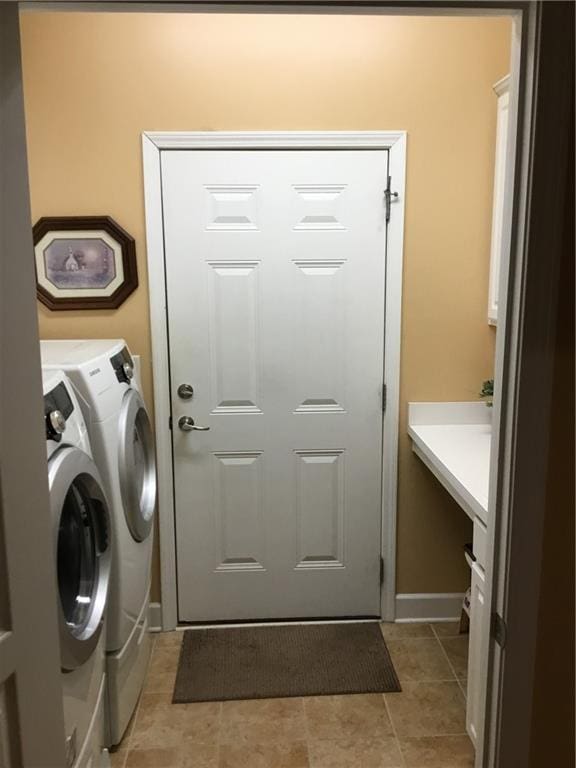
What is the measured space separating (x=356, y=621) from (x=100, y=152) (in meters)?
2.27

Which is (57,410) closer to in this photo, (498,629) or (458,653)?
(498,629)

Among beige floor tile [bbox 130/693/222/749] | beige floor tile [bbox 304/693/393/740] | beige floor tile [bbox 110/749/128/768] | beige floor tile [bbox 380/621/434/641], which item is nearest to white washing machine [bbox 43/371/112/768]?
beige floor tile [bbox 110/749/128/768]

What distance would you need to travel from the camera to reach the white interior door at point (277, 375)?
252 centimetres

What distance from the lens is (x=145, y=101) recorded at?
242cm

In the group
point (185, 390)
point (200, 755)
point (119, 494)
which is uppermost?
point (185, 390)

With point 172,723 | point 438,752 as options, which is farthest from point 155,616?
point 438,752

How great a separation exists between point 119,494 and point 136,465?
339mm

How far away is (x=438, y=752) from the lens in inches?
81.8

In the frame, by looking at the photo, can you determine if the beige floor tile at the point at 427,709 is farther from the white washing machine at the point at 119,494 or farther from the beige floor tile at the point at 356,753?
the white washing machine at the point at 119,494

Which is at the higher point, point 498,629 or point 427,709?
point 498,629

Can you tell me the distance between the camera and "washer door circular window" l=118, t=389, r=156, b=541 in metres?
2.02

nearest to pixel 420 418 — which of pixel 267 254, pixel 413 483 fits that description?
pixel 413 483

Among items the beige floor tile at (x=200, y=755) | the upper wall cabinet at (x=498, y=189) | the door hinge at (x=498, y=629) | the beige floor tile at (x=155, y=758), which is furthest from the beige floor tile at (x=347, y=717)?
the upper wall cabinet at (x=498, y=189)

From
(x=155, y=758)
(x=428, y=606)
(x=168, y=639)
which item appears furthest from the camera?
(x=428, y=606)
